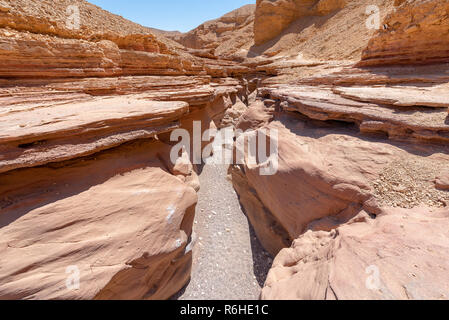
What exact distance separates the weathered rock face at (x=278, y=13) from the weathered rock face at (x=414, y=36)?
17985mm

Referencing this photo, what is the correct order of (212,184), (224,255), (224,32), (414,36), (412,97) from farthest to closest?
1. (224,32)
2. (212,184)
3. (414,36)
4. (224,255)
5. (412,97)

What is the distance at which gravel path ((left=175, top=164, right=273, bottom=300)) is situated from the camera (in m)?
4.10

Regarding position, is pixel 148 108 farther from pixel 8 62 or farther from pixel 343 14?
pixel 343 14

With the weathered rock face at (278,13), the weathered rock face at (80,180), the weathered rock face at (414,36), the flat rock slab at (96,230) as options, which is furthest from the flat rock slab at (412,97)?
the weathered rock face at (278,13)

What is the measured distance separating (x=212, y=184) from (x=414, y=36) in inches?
300

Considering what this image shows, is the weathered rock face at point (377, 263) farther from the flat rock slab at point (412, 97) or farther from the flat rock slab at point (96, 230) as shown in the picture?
the flat rock slab at point (412, 97)

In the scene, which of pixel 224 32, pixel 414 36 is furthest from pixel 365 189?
pixel 224 32

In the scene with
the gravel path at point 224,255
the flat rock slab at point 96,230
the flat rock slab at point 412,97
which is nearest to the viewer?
the flat rock slab at point 96,230

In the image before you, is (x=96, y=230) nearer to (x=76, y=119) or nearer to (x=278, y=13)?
(x=76, y=119)

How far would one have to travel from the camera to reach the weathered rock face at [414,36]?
514 centimetres

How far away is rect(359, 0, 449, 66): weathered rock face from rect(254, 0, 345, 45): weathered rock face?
708 inches

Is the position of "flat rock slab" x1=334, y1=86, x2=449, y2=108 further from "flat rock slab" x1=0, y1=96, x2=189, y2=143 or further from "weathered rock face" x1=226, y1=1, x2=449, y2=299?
"flat rock slab" x1=0, y1=96, x2=189, y2=143

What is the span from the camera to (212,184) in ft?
23.9

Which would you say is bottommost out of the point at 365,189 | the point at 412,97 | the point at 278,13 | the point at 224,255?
the point at 224,255
